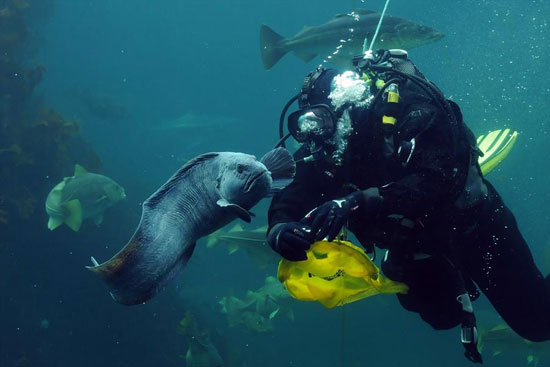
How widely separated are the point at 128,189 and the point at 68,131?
20.8 ft

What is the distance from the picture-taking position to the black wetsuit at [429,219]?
2703mm

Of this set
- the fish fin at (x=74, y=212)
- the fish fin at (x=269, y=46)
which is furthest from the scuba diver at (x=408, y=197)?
the fish fin at (x=74, y=212)

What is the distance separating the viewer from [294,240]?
7.62 feet

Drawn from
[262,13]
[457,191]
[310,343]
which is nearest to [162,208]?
[457,191]

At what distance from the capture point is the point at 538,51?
4416cm

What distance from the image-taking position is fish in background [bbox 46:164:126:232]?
320 inches

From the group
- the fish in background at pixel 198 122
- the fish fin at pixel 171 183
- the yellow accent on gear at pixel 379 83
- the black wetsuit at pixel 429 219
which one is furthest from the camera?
the fish in background at pixel 198 122

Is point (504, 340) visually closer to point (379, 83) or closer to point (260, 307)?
point (260, 307)

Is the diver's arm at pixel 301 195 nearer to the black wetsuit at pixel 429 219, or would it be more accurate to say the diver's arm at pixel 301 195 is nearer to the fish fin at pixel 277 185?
the black wetsuit at pixel 429 219

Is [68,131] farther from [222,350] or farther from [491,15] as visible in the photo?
[491,15]

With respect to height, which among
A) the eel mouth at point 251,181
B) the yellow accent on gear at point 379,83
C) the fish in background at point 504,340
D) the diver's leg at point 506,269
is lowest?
the fish in background at point 504,340

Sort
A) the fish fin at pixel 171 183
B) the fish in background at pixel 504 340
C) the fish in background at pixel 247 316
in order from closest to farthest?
1. the fish fin at pixel 171 183
2. the fish in background at pixel 504 340
3. the fish in background at pixel 247 316

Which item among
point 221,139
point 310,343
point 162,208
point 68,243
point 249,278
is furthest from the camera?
point 221,139

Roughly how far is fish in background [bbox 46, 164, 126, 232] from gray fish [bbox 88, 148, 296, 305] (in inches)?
278
